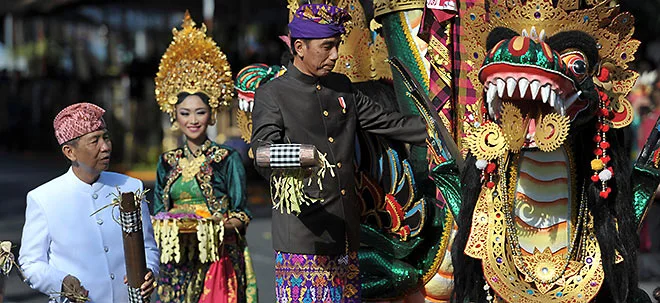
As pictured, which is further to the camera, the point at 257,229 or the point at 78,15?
the point at 78,15

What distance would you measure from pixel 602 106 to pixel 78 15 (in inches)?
696

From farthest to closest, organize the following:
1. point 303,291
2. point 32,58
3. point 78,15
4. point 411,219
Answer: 1. point 32,58
2. point 78,15
3. point 411,219
4. point 303,291

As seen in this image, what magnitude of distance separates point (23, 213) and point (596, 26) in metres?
11.0

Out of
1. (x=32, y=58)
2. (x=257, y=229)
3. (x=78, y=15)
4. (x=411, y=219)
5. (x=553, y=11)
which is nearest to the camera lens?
(x=553, y=11)

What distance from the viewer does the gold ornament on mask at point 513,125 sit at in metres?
4.35

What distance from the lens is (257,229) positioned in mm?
12273

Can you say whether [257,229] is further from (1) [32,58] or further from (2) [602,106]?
(1) [32,58]

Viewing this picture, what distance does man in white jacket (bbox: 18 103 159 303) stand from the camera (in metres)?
4.56

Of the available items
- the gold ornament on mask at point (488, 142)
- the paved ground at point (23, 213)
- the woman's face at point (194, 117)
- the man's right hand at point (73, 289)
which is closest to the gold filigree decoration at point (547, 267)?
the gold ornament on mask at point (488, 142)

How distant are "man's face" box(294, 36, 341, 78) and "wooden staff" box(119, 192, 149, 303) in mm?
992

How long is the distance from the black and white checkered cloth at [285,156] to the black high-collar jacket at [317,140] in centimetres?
35

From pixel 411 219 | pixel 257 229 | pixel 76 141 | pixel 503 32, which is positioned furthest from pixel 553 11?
pixel 257 229

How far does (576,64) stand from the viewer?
4.37 m

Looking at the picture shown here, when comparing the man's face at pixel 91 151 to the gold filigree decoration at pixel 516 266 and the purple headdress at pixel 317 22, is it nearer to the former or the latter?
the purple headdress at pixel 317 22
